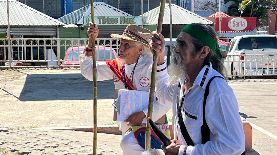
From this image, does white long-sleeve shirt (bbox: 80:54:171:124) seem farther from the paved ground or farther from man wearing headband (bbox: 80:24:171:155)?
the paved ground

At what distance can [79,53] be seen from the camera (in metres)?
18.2

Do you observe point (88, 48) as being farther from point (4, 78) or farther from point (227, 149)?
point (4, 78)

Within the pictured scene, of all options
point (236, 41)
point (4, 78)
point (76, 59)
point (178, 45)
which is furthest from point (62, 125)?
point (236, 41)

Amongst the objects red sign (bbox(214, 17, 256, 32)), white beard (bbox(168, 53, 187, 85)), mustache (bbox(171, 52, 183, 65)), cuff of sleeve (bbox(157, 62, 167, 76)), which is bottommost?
cuff of sleeve (bbox(157, 62, 167, 76))

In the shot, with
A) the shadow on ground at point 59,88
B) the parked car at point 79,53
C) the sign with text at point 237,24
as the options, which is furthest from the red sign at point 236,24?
the shadow on ground at point 59,88

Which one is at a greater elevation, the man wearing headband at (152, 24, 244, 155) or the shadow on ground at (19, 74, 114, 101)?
the man wearing headband at (152, 24, 244, 155)

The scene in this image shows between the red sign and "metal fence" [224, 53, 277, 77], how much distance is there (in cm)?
2156

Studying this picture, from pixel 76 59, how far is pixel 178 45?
16385 millimetres

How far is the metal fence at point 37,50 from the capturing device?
1958 centimetres

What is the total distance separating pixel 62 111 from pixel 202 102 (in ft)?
26.5

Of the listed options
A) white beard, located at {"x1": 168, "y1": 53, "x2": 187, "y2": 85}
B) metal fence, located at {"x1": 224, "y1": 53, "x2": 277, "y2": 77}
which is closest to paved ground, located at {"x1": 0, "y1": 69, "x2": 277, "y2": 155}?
metal fence, located at {"x1": 224, "y1": 53, "x2": 277, "y2": 77}

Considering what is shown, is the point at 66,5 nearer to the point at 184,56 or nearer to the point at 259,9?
the point at 259,9

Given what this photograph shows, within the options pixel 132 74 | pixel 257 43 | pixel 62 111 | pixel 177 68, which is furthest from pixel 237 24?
pixel 177 68

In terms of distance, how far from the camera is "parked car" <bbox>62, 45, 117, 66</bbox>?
18.2 meters
